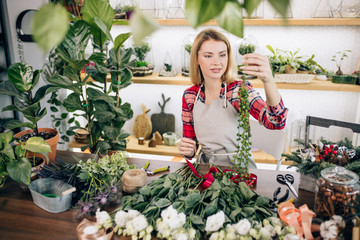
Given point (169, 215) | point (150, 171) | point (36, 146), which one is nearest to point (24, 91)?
point (36, 146)

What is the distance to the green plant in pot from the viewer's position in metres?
1.54

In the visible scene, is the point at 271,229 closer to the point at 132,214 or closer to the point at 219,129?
the point at 132,214

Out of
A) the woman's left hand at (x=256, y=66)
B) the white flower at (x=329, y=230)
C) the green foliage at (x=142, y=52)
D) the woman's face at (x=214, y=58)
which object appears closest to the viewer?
the white flower at (x=329, y=230)

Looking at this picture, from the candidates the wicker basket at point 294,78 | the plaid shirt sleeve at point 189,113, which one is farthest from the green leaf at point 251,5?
the wicker basket at point 294,78

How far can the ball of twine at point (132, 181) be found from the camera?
44.2 inches

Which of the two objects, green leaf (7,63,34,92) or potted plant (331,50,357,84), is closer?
green leaf (7,63,34,92)

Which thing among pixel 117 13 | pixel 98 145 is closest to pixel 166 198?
pixel 98 145

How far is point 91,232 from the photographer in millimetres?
876

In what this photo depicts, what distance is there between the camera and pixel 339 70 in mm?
2355

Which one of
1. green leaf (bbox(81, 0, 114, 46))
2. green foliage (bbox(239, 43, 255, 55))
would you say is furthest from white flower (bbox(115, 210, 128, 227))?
green foliage (bbox(239, 43, 255, 55))

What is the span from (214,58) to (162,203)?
3.63 ft

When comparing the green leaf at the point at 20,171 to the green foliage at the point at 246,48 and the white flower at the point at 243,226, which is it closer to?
the white flower at the point at 243,226

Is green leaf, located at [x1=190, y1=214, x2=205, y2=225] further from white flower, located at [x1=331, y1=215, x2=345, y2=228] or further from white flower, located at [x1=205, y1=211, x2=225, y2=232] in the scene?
white flower, located at [x1=331, y1=215, x2=345, y2=228]

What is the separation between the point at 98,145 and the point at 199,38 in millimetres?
964
